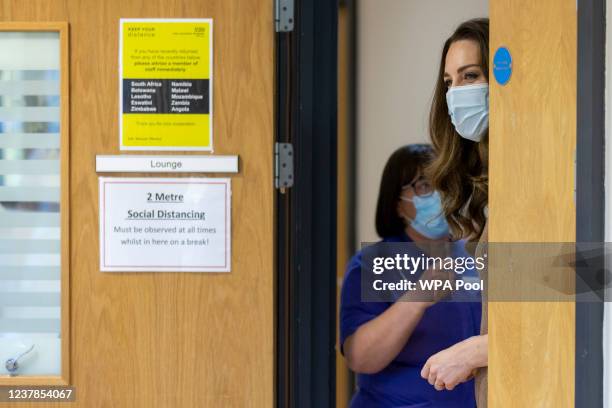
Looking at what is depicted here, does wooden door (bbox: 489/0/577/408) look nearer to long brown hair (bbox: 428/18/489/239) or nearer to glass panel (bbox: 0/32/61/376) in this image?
long brown hair (bbox: 428/18/489/239)

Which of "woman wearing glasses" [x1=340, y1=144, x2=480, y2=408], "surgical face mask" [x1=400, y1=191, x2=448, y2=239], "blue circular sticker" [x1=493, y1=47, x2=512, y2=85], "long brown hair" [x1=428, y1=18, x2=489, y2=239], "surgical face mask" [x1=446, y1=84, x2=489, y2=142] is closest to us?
"blue circular sticker" [x1=493, y1=47, x2=512, y2=85]

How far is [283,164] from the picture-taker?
191 cm

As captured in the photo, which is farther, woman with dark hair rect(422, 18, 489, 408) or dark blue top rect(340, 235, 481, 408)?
dark blue top rect(340, 235, 481, 408)

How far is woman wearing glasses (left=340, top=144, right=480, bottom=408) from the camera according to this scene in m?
2.10

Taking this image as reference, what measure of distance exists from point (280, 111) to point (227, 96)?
0.13 m

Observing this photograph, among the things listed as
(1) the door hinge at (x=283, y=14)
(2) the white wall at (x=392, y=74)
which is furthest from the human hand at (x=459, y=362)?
(2) the white wall at (x=392, y=74)

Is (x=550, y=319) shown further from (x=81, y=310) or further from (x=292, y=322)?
(x=81, y=310)

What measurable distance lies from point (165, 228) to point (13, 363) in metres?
0.50

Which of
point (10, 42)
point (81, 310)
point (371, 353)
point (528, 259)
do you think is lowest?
point (371, 353)

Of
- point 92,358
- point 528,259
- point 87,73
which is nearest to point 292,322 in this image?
point 92,358

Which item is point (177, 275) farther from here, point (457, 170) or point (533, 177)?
point (533, 177)

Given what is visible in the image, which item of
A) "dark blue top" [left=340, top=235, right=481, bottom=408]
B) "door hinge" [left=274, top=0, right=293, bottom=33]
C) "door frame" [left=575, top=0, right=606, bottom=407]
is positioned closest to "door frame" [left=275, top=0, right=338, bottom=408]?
"door hinge" [left=274, top=0, right=293, bottom=33]

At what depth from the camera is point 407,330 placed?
82.5 inches

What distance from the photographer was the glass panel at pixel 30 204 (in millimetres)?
1893
